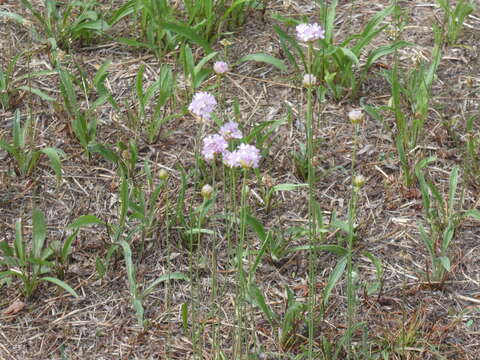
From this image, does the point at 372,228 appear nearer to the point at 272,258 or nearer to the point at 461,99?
the point at 272,258

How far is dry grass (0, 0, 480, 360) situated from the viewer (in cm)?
221

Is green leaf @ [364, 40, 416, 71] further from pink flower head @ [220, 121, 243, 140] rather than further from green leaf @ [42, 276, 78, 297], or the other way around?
green leaf @ [42, 276, 78, 297]

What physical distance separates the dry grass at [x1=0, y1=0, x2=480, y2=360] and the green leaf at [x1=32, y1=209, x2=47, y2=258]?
99 mm

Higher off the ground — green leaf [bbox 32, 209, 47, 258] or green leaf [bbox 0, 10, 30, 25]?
green leaf [bbox 0, 10, 30, 25]

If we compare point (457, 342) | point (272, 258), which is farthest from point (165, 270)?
point (457, 342)

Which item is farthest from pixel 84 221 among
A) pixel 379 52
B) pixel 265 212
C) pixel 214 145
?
pixel 379 52

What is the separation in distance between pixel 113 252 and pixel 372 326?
32.4 inches

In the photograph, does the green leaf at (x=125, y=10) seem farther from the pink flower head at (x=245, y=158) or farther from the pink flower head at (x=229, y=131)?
the pink flower head at (x=245, y=158)

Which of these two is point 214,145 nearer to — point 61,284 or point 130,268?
point 130,268

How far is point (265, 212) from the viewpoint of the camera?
100 inches

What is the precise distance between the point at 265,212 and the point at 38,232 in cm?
72

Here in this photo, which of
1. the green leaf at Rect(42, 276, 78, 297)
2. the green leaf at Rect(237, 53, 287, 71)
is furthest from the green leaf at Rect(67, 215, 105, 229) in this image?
the green leaf at Rect(237, 53, 287, 71)

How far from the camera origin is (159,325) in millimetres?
2248

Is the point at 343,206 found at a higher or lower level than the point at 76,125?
lower
